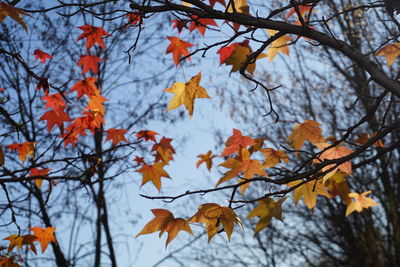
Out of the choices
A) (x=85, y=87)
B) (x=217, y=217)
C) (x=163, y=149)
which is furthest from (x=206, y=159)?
(x=217, y=217)

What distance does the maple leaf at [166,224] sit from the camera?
1612 millimetres

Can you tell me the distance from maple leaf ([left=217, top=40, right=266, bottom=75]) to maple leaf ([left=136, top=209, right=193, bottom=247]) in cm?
71

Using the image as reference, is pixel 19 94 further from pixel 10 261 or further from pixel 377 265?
pixel 377 265

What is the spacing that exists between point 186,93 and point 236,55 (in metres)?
0.38

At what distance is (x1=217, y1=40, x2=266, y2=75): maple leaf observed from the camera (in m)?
1.87

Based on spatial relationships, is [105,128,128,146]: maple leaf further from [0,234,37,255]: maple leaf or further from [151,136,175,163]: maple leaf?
[0,234,37,255]: maple leaf

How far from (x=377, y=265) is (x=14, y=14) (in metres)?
5.29

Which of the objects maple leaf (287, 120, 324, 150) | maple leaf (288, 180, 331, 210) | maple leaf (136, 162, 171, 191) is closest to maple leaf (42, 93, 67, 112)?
maple leaf (136, 162, 171, 191)

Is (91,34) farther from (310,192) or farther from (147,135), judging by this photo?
(310,192)

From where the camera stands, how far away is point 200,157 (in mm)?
3496

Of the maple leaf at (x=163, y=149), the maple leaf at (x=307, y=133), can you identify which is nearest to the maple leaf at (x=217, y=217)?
the maple leaf at (x=307, y=133)

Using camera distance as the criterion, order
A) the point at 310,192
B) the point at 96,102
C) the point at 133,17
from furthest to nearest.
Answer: the point at 96,102 → the point at 133,17 → the point at 310,192

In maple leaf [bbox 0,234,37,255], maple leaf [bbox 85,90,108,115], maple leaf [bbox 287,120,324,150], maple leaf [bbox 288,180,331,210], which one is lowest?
maple leaf [bbox 288,180,331,210]

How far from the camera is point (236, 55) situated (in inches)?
74.0
